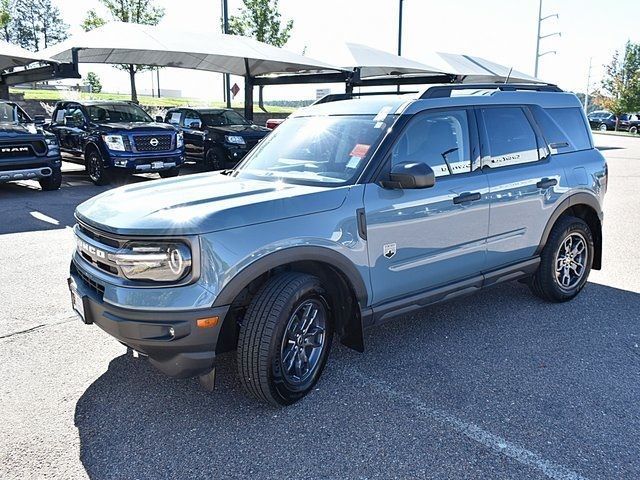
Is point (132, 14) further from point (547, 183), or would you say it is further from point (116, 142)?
point (547, 183)

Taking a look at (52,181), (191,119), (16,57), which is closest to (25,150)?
(52,181)

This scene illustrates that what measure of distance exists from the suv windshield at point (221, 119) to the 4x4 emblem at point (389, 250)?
1126cm

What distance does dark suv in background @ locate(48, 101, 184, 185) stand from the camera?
1146cm

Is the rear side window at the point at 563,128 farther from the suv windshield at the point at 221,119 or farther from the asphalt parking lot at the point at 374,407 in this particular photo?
the suv windshield at the point at 221,119

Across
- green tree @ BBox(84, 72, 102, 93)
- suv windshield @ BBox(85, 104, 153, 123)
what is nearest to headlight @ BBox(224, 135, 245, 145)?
suv windshield @ BBox(85, 104, 153, 123)

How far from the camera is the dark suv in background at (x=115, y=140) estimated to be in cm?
1146

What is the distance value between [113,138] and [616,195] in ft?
34.7

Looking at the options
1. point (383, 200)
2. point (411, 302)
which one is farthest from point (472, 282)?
point (383, 200)

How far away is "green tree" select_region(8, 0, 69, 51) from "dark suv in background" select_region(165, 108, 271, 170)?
65.9 m

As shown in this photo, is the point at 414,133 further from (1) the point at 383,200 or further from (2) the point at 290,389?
(2) the point at 290,389

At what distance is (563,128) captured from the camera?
4.83 metres

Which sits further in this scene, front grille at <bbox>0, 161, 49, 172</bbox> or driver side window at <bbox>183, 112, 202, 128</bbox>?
driver side window at <bbox>183, 112, 202, 128</bbox>

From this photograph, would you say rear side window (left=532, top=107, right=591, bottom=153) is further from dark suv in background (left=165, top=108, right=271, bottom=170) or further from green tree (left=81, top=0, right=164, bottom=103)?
green tree (left=81, top=0, right=164, bottom=103)

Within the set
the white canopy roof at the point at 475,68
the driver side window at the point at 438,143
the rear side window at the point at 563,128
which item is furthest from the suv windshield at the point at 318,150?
the white canopy roof at the point at 475,68
